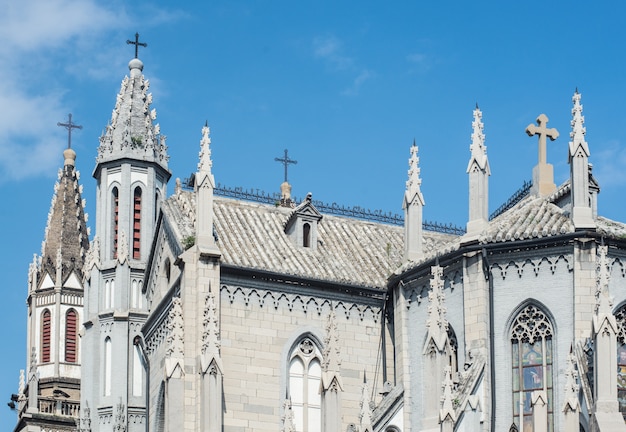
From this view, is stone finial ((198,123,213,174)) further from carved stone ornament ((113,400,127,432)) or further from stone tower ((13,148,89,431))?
stone tower ((13,148,89,431))

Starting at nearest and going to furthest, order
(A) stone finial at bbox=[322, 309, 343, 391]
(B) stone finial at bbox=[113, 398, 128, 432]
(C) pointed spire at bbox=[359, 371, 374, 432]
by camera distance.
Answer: (C) pointed spire at bbox=[359, 371, 374, 432] → (A) stone finial at bbox=[322, 309, 343, 391] → (B) stone finial at bbox=[113, 398, 128, 432]

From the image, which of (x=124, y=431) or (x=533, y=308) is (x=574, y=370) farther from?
(x=124, y=431)

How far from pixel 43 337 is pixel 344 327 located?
33.5 metres

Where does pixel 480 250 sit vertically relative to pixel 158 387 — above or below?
above

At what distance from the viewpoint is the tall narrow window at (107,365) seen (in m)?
64.7

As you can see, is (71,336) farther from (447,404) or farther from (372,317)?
(447,404)

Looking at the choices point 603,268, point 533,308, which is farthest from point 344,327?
point 603,268

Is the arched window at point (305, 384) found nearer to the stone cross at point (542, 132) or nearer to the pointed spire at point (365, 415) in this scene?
the pointed spire at point (365, 415)

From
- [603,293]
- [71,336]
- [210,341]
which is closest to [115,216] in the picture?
[210,341]

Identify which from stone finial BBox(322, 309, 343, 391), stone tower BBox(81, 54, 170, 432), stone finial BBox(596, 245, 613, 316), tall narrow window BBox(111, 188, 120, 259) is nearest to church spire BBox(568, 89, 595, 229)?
stone finial BBox(596, 245, 613, 316)

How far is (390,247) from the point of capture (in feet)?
198

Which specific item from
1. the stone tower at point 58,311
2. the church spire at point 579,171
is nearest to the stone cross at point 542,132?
the church spire at point 579,171

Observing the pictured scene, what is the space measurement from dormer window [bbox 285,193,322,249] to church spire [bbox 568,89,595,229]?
1055 cm

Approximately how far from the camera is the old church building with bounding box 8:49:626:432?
166 ft
